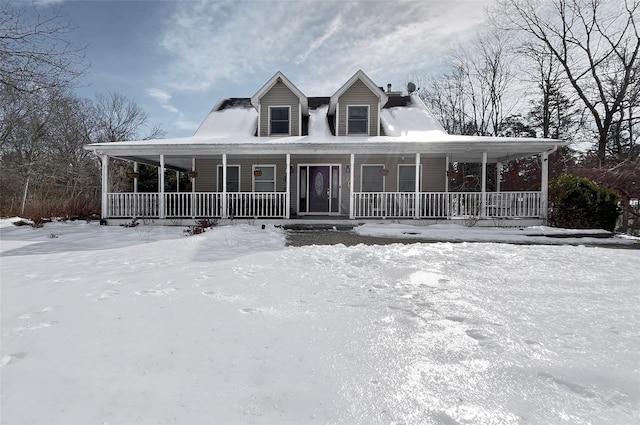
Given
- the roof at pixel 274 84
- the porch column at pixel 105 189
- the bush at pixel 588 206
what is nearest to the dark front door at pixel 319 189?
the roof at pixel 274 84

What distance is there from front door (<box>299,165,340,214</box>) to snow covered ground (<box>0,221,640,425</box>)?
341 inches

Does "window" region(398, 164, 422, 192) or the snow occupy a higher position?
the snow

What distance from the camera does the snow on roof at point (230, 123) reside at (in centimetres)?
1369

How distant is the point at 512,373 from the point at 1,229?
12950mm

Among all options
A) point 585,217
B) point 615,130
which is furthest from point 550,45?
point 585,217

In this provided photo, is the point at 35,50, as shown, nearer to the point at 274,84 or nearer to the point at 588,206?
the point at 274,84

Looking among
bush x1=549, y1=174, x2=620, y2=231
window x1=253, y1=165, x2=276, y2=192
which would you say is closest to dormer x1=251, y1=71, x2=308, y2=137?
window x1=253, y1=165, x2=276, y2=192

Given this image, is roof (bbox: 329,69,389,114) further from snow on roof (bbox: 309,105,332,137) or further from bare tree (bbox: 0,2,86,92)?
bare tree (bbox: 0,2,86,92)

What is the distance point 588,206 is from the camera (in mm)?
9477

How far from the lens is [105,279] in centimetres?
379

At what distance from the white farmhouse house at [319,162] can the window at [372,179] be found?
1.7 inches

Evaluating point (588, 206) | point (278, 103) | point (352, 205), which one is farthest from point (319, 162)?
point (588, 206)

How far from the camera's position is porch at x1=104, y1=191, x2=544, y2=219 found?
35.0 ft

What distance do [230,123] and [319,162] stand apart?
4805mm
